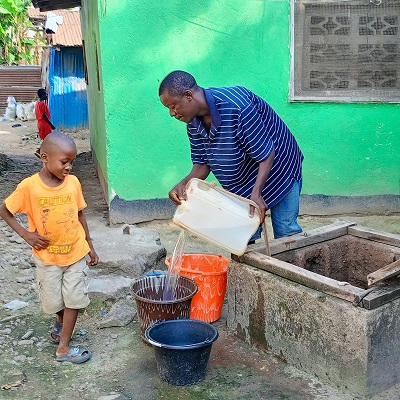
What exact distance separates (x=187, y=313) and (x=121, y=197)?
8.51ft

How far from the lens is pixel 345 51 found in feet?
20.1

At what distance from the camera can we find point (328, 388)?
3.15m

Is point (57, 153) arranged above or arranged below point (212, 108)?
below

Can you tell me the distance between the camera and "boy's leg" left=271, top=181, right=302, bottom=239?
380 centimetres

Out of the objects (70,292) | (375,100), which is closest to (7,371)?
(70,292)

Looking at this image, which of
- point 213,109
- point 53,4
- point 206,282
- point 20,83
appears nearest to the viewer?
point 213,109

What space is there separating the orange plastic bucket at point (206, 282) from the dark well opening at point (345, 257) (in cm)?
43

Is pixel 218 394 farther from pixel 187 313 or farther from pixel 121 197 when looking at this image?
pixel 121 197

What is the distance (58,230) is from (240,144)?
1153 millimetres

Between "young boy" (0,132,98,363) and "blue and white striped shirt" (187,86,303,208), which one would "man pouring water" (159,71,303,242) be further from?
"young boy" (0,132,98,363)

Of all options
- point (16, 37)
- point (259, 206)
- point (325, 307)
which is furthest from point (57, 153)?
point (16, 37)

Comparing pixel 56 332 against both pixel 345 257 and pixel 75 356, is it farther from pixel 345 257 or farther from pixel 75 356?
pixel 345 257

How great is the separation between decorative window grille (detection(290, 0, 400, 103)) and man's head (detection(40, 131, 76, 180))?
3371 millimetres

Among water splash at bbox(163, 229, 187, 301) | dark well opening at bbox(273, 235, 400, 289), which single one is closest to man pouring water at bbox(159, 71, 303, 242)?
dark well opening at bbox(273, 235, 400, 289)
